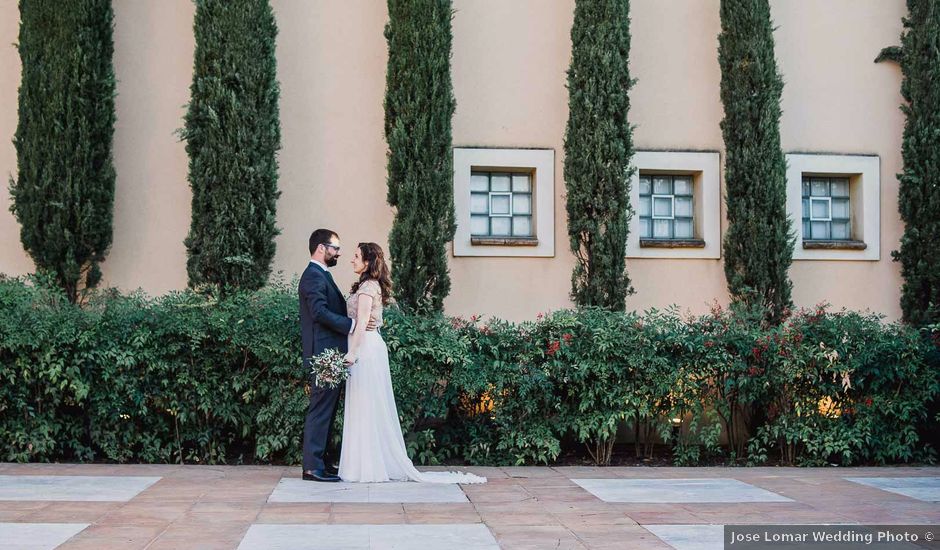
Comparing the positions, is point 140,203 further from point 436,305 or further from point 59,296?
point 436,305

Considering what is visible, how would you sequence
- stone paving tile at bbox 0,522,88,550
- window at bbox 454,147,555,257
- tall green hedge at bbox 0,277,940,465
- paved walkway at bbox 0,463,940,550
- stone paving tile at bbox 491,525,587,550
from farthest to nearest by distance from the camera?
window at bbox 454,147,555,257, tall green hedge at bbox 0,277,940,465, paved walkway at bbox 0,463,940,550, stone paving tile at bbox 491,525,587,550, stone paving tile at bbox 0,522,88,550

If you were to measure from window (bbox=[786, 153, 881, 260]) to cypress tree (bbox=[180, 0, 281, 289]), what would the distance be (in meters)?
6.88

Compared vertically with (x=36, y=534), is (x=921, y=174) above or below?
above

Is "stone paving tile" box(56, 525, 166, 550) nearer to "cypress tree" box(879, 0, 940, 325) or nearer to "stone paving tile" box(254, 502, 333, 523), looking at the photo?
"stone paving tile" box(254, 502, 333, 523)

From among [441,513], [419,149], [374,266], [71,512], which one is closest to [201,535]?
[71,512]

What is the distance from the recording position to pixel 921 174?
42.3 feet

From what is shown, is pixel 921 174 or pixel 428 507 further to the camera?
pixel 921 174

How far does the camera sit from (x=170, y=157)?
12.1 meters

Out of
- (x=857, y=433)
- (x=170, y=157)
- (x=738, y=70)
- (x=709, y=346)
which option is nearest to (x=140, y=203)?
(x=170, y=157)

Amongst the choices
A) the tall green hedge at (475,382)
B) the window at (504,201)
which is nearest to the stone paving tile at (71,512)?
the tall green hedge at (475,382)

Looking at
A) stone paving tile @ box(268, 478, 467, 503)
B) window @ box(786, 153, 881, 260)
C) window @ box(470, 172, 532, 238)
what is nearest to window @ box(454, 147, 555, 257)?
window @ box(470, 172, 532, 238)

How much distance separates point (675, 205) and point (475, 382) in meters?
4.95

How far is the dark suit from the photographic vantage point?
318 inches

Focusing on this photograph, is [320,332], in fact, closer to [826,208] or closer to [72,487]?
[72,487]
